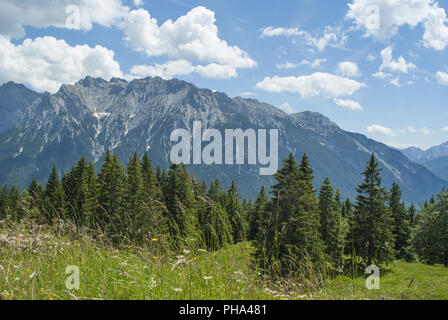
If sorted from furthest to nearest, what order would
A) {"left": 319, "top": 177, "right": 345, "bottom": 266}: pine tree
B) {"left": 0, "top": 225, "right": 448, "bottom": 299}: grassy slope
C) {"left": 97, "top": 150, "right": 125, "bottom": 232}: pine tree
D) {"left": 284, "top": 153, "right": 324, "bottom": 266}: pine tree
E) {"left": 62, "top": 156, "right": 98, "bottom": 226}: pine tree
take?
{"left": 97, "top": 150, "right": 125, "bottom": 232}: pine tree, {"left": 62, "top": 156, "right": 98, "bottom": 226}: pine tree, {"left": 319, "top": 177, "right": 345, "bottom": 266}: pine tree, {"left": 284, "top": 153, "right": 324, "bottom": 266}: pine tree, {"left": 0, "top": 225, "right": 448, "bottom": 299}: grassy slope

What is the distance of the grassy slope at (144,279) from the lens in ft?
12.0

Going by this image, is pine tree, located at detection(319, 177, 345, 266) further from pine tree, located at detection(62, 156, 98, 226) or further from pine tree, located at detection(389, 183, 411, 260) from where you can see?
pine tree, located at detection(62, 156, 98, 226)

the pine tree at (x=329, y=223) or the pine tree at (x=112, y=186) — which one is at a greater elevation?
the pine tree at (x=112, y=186)

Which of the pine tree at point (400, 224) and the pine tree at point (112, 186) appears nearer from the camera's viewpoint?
the pine tree at point (112, 186)

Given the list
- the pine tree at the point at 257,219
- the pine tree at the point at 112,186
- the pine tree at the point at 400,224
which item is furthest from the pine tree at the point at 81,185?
the pine tree at the point at 400,224

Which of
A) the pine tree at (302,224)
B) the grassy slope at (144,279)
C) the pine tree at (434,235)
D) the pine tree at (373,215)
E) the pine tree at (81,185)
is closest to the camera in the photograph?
the grassy slope at (144,279)

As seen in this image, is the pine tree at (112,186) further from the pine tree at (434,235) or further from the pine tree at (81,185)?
the pine tree at (434,235)

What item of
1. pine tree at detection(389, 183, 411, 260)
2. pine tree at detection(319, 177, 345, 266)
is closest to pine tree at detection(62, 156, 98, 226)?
pine tree at detection(319, 177, 345, 266)

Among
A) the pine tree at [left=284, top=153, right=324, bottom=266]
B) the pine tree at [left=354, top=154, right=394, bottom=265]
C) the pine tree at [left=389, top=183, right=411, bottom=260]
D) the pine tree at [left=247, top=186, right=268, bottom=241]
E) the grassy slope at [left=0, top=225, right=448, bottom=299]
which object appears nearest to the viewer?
the grassy slope at [left=0, top=225, right=448, bottom=299]

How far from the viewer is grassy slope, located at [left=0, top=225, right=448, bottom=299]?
12.0ft
